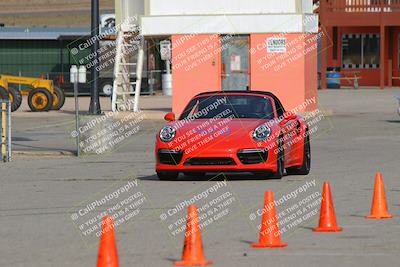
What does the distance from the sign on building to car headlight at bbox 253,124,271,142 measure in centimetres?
2060

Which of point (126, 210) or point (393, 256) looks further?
point (126, 210)

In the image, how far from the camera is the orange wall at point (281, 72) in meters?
38.9

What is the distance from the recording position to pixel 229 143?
1805cm

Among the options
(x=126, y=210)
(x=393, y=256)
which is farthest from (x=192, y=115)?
(x=393, y=256)

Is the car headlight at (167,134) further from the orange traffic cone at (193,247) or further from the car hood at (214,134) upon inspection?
the orange traffic cone at (193,247)

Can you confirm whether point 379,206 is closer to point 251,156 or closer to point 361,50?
point 251,156

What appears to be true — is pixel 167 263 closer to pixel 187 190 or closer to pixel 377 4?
pixel 187 190

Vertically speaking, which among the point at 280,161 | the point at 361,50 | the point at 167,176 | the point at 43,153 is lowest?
the point at 43,153

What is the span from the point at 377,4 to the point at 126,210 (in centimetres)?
4691

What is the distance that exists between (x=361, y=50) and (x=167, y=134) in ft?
153

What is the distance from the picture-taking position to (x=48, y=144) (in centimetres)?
2866

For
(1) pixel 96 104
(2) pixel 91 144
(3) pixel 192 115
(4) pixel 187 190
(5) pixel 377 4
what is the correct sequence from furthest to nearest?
1. (5) pixel 377 4
2. (1) pixel 96 104
3. (2) pixel 91 144
4. (3) pixel 192 115
5. (4) pixel 187 190

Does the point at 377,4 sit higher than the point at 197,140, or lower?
higher

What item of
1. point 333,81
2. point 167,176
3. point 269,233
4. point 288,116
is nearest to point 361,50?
point 333,81
